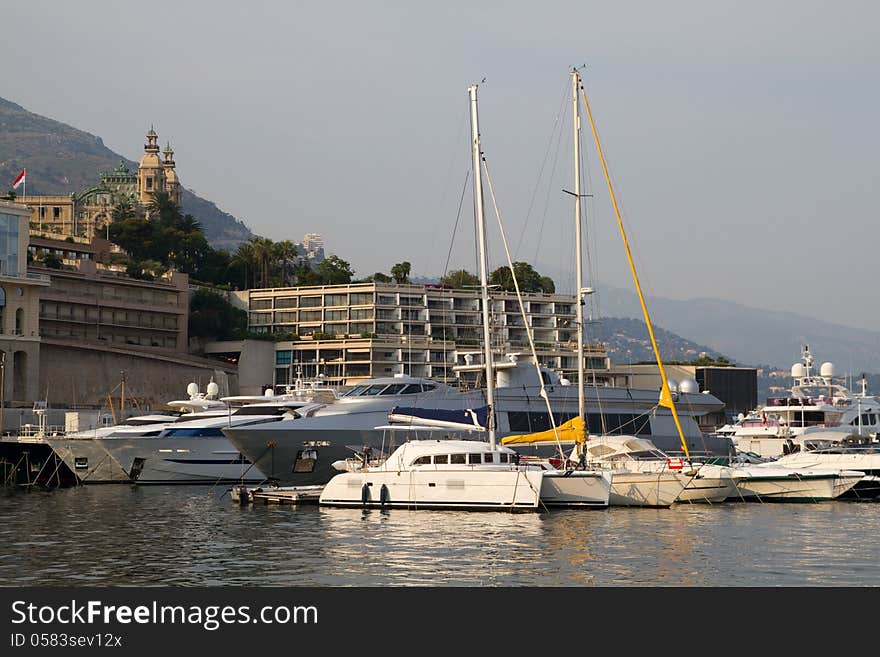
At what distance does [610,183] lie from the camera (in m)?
52.3

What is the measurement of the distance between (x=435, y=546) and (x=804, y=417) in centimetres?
4288

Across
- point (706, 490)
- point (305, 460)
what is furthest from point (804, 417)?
point (305, 460)

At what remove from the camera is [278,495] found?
151ft

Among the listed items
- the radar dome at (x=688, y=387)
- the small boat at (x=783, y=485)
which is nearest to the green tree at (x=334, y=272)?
the radar dome at (x=688, y=387)

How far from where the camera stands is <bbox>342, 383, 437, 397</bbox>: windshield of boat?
5816 cm

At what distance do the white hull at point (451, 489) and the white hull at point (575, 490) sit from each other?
3.83 feet

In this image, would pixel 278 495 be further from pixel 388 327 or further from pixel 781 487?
pixel 388 327

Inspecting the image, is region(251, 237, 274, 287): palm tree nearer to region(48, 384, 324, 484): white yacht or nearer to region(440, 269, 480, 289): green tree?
region(440, 269, 480, 289): green tree

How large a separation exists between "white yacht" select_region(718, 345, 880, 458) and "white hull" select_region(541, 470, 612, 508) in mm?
26623

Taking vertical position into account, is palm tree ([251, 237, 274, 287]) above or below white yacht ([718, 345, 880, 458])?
above

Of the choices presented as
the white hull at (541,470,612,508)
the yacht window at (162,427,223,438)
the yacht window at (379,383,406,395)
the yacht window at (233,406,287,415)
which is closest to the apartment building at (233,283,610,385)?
the yacht window at (233,406,287,415)

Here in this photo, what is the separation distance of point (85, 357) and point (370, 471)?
64.4 m

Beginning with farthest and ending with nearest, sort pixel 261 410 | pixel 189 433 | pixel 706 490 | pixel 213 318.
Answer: pixel 213 318, pixel 261 410, pixel 189 433, pixel 706 490

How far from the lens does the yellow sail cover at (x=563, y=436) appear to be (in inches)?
1839
